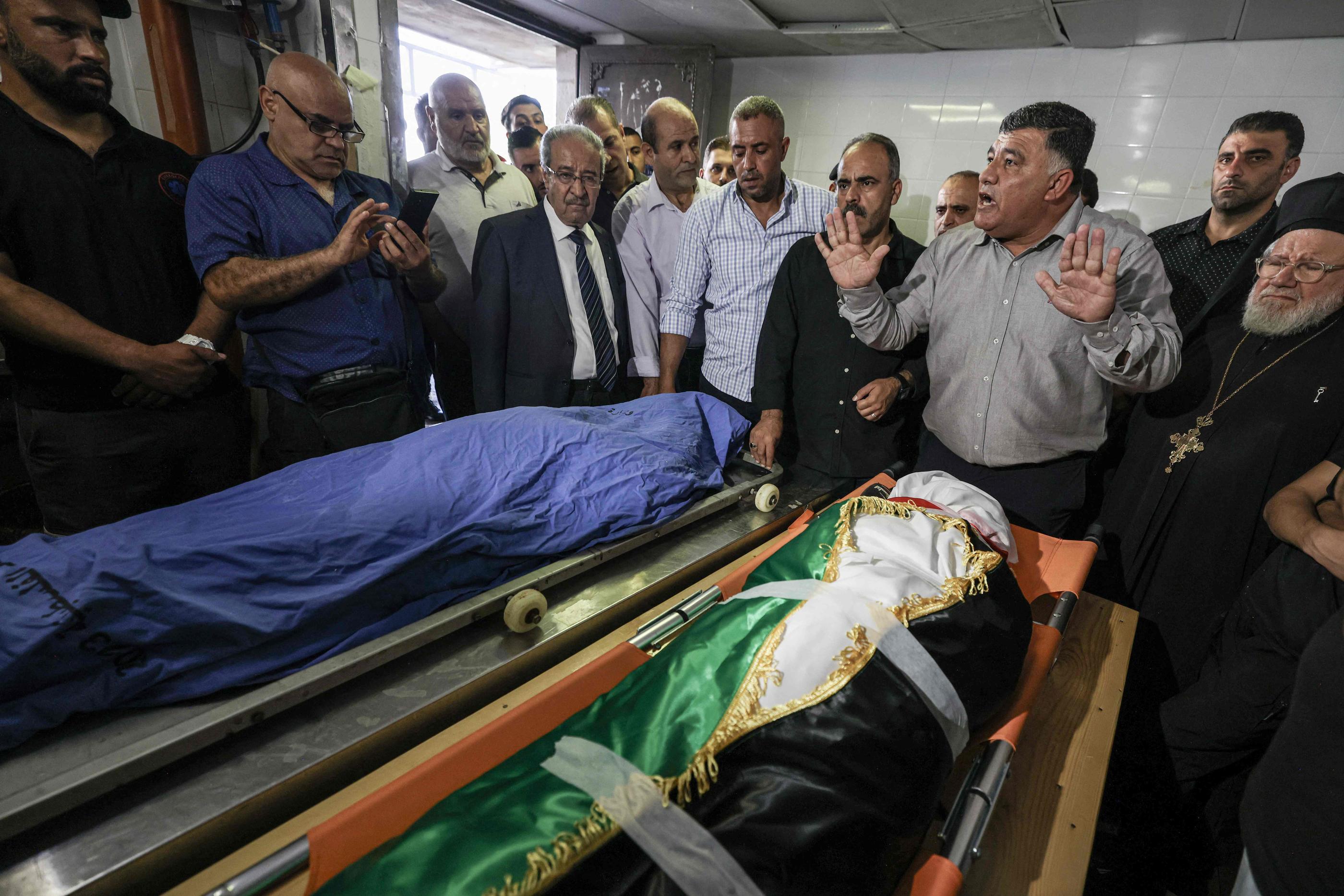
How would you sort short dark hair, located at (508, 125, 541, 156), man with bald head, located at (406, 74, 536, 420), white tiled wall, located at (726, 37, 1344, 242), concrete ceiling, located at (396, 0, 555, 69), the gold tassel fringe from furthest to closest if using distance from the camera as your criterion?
concrete ceiling, located at (396, 0, 555, 69) < white tiled wall, located at (726, 37, 1344, 242) < short dark hair, located at (508, 125, 541, 156) < man with bald head, located at (406, 74, 536, 420) < the gold tassel fringe

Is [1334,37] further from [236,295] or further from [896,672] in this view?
[236,295]

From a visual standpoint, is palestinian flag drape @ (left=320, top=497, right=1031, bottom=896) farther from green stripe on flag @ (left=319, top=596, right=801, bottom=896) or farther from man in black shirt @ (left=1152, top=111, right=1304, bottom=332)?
man in black shirt @ (left=1152, top=111, right=1304, bottom=332)

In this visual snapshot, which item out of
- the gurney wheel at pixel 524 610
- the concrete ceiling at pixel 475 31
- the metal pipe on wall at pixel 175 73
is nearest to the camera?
the gurney wheel at pixel 524 610

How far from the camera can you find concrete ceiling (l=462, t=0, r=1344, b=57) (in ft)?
11.4

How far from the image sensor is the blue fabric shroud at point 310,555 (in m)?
1.00

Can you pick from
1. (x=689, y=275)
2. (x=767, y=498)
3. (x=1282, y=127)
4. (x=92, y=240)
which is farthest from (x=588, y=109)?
(x=1282, y=127)

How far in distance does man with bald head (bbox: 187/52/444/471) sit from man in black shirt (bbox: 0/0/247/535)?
0.81 ft

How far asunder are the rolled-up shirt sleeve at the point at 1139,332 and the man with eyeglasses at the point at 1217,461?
1.79 feet

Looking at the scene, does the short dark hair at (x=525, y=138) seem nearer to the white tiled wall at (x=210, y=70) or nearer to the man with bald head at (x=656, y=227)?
the man with bald head at (x=656, y=227)

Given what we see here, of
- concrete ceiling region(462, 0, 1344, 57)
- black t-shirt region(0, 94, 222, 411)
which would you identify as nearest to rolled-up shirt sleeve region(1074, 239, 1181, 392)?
concrete ceiling region(462, 0, 1344, 57)

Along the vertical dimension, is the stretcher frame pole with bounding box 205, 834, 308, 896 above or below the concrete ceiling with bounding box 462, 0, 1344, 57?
below

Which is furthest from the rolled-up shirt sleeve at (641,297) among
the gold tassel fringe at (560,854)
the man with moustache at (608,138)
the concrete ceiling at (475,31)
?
the concrete ceiling at (475,31)

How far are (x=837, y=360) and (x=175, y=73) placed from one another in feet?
10.8

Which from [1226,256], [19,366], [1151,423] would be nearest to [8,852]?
[19,366]
